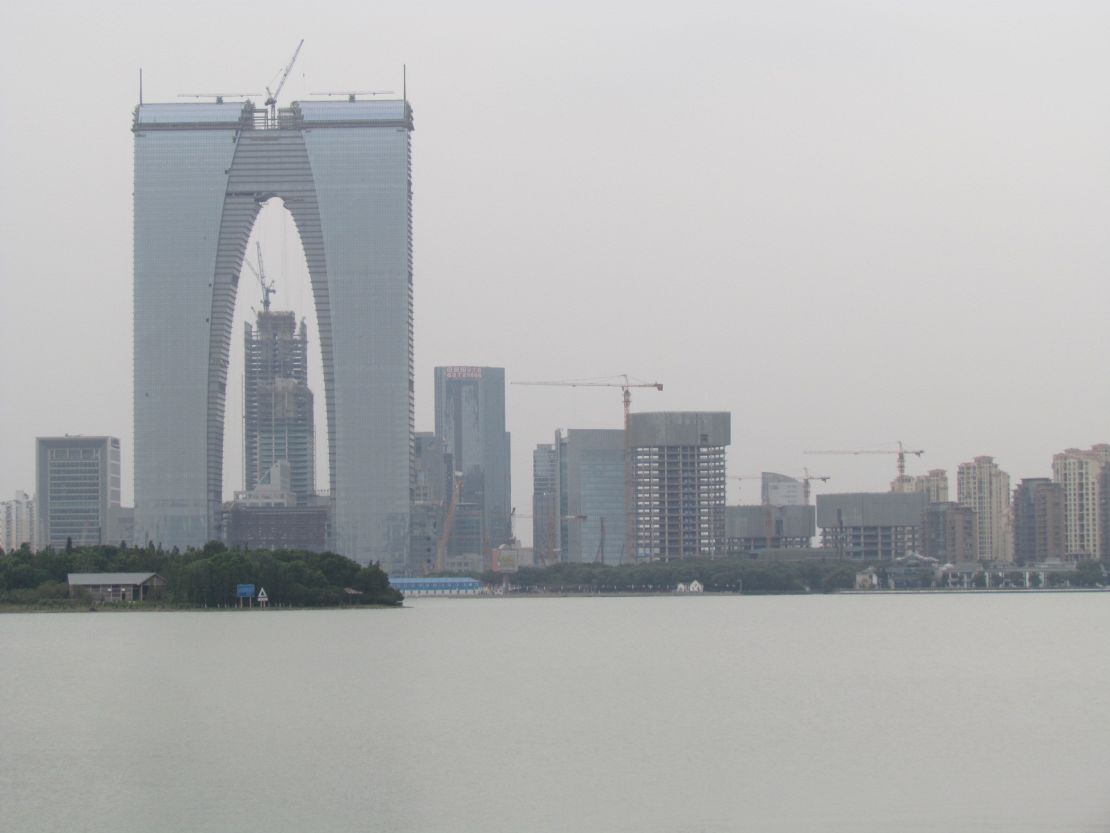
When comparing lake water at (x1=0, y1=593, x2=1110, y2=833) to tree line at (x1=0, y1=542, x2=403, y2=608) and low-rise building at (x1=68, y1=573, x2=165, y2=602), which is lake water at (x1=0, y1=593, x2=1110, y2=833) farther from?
low-rise building at (x1=68, y1=573, x2=165, y2=602)

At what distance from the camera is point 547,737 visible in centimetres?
5044

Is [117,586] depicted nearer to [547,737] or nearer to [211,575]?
[211,575]

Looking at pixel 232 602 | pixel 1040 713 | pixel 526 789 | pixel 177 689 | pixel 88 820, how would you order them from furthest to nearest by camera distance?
pixel 232 602 → pixel 177 689 → pixel 1040 713 → pixel 526 789 → pixel 88 820

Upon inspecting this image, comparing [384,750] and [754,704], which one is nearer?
[384,750]

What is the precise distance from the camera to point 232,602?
134 meters

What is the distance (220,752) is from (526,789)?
10.00m

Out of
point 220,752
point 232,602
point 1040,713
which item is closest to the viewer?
point 220,752

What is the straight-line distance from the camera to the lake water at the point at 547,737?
37938 mm

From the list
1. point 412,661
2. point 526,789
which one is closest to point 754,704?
point 526,789

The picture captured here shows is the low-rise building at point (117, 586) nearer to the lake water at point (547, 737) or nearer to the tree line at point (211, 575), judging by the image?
the tree line at point (211, 575)

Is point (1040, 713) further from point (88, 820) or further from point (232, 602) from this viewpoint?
point (232, 602)

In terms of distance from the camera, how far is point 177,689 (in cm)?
6638

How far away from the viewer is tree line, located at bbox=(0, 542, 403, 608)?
13225cm

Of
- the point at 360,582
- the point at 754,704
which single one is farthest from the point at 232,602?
the point at 754,704
